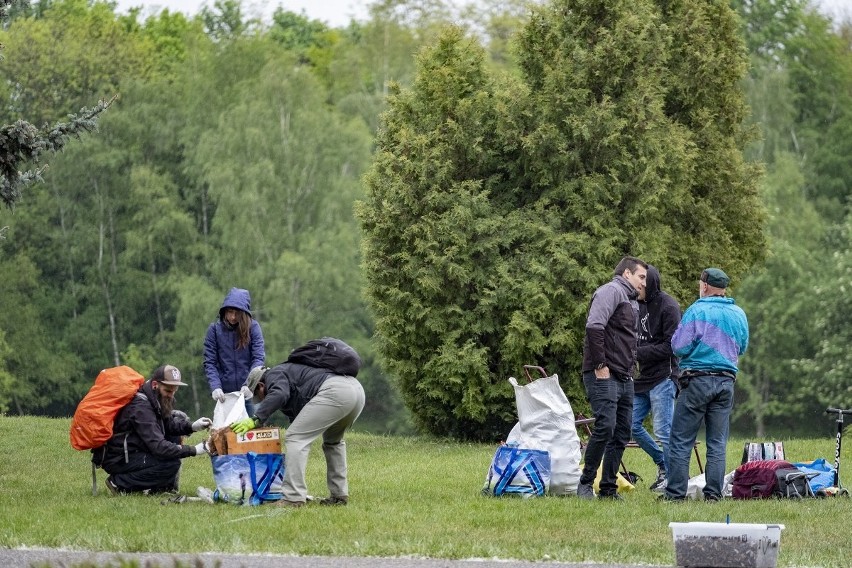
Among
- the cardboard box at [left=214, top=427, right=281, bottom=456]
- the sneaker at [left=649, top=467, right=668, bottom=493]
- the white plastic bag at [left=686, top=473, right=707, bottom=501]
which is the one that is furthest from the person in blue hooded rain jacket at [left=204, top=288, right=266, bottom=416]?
the white plastic bag at [left=686, top=473, right=707, bottom=501]

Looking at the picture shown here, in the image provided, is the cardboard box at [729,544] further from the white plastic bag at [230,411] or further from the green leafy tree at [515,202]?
the green leafy tree at [515,202]

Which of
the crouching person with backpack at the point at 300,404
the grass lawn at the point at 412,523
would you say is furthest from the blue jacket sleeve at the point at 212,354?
the crouching person with backpack at the point at 300,404

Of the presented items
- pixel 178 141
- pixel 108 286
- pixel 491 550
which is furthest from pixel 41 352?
pixel 491 550

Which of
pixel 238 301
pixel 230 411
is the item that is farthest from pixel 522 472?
pixel 238 301

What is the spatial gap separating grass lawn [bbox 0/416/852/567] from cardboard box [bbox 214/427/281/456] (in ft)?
1.59

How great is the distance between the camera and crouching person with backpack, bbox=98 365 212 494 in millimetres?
12055

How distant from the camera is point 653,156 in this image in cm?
2038

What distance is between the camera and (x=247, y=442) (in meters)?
11.3

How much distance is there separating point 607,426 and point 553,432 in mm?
656

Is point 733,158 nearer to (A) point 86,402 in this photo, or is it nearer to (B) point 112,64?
(A) point 86,402

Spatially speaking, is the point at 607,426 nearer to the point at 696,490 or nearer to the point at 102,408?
the point at 696,490

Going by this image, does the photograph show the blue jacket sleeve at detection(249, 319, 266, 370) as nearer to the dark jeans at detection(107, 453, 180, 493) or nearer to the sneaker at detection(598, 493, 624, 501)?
the dark jeans at detection(107, 453, 180, 493)

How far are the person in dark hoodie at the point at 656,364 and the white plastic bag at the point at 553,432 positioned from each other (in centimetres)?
85

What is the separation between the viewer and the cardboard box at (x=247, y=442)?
37.2 feet
